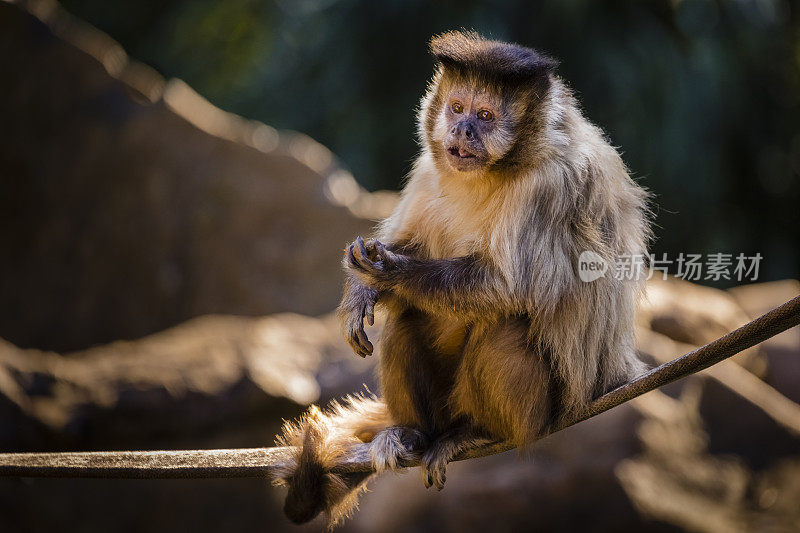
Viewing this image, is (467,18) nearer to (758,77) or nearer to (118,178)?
(758,77)

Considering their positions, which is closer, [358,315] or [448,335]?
[358,315]

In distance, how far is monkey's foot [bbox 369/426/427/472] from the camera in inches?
152

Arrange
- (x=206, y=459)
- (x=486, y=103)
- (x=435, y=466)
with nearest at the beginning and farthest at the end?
(x=206, y=459) → (x=435, y=466) → (x=486, y=103)

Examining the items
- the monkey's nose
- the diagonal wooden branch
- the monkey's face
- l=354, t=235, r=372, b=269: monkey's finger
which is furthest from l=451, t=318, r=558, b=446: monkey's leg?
the monkey's nose

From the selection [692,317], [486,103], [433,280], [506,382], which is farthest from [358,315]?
[692,317]

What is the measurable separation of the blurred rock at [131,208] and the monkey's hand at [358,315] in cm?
490

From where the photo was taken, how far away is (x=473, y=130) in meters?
3.94

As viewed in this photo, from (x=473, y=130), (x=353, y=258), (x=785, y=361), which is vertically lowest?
(x=785, y=361)

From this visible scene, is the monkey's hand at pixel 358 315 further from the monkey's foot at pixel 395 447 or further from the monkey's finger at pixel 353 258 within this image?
A: the monkey's foot at pixel 395 447

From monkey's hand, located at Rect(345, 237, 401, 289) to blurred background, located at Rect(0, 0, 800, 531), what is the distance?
66.2 inches

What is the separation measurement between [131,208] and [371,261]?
6006 mm

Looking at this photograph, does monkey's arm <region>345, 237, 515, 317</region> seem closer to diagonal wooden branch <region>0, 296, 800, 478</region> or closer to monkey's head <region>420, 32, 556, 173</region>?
monkey's head <region>420, 32, 556, 173</region>

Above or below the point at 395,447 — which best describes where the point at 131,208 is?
below

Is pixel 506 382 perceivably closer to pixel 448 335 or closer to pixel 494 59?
pixel 448 335
